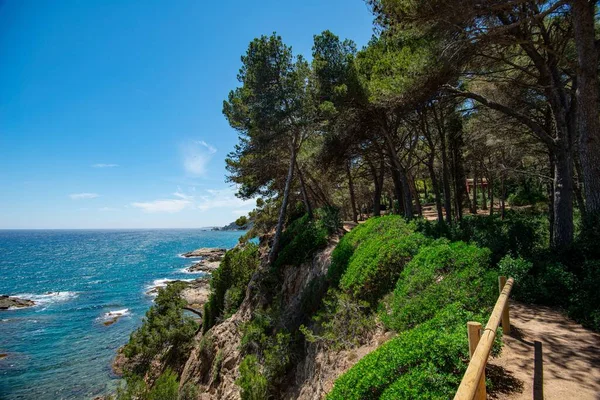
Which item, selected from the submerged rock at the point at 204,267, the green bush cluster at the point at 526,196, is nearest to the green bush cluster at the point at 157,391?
the green bush cluster at the point at 526,196

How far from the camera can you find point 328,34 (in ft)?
49.9

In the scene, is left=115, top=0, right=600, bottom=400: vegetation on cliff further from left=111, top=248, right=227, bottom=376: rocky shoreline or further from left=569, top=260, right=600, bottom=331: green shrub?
left=111, top=248, right=227, bottom=376: rocky shoreline

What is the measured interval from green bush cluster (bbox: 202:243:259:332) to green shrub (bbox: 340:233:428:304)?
1027 centimetres

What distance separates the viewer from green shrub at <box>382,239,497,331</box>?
495cm

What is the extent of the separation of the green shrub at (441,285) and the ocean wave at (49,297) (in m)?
43.1

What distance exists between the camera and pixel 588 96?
7.46 metres

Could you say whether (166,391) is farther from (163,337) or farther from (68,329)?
(68,329)

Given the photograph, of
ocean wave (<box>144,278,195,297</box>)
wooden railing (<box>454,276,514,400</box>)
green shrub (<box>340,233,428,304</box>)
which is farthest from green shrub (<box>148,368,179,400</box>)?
ocean wave (<box>144,278,195,297</box>)

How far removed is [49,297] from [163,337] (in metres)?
31.7

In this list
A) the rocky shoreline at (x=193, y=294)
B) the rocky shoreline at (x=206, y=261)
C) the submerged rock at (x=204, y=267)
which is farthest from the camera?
the rocky shoreline at (x=206, y=261)

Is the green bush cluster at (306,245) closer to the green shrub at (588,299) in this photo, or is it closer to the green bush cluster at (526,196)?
the green shrub at (588,299)

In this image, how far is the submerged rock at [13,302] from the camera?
3206 cm

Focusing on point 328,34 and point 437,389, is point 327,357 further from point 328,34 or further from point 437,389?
point 328,34

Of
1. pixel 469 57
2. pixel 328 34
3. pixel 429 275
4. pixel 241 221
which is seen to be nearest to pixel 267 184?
pixel 241 221
